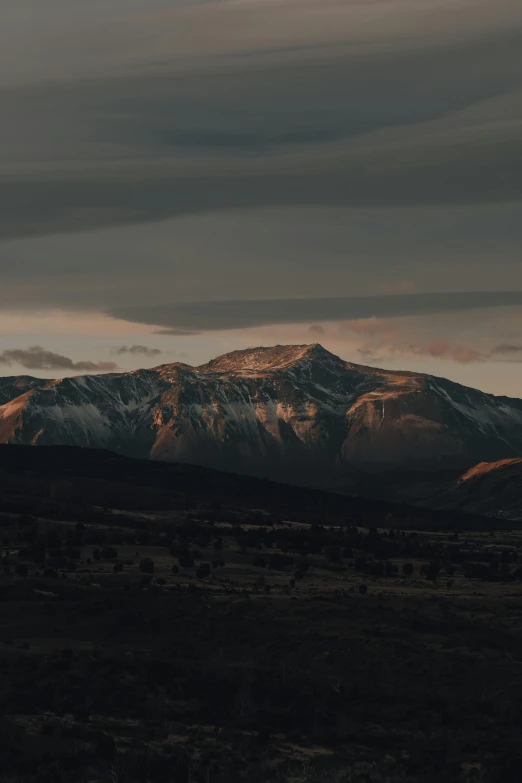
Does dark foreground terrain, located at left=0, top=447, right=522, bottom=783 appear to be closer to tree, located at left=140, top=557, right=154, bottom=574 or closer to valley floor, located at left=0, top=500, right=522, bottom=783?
valley floor, located at left=0, top=500, right=522, bottom=783

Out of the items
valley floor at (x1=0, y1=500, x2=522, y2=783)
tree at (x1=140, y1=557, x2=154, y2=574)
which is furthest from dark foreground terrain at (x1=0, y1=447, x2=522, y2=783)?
tree at (x1=140, y1=557, x2=154, y2=574)

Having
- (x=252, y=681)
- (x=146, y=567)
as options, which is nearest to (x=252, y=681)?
(x=252, y=681)

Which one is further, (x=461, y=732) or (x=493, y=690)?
(x=493, y=690)

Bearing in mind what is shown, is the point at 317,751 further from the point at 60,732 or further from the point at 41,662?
the point at 41,662

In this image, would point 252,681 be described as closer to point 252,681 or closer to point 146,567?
point 252,681

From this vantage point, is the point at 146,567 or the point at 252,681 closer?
the point at 252,681

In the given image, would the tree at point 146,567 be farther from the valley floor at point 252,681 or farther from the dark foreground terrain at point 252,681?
the valley floor at point 252,681

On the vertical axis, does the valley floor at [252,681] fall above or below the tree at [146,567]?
below

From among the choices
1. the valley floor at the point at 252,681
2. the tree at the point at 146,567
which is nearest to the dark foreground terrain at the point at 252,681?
the valley floor at the point at 252,681

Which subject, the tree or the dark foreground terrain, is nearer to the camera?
→ the dark foreground terrain

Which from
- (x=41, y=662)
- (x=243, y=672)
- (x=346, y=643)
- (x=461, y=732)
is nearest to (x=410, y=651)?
(x=346, y=643)

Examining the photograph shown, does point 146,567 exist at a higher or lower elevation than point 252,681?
higher
